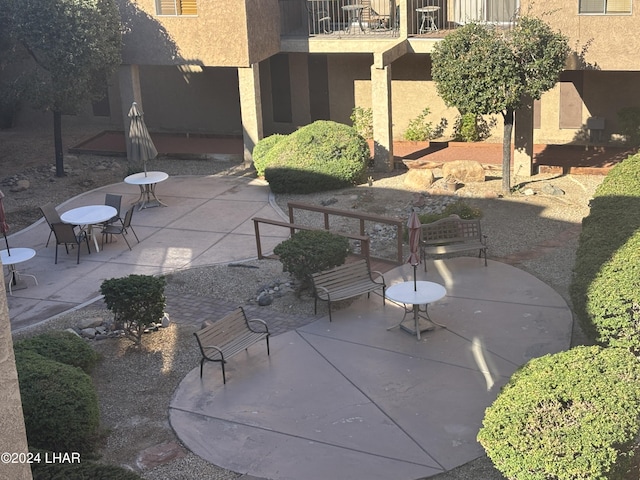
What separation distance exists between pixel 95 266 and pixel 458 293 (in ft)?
24.0

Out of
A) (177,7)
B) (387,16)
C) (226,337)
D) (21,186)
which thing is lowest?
(226,337)

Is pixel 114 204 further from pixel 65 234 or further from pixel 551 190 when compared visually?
pixel 551 190

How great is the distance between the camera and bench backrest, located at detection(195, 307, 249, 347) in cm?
1258

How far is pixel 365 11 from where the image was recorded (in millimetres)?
25219

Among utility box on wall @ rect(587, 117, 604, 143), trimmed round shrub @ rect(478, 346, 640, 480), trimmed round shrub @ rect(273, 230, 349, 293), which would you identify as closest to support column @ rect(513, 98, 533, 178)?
utility box on wall @ rect(587, 117, 604, 143)

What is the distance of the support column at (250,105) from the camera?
24.0 meters

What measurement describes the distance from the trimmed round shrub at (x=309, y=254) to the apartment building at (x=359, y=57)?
8.59 meters

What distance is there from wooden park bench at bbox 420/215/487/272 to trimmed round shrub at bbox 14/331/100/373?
21.2ft

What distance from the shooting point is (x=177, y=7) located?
23859 mm

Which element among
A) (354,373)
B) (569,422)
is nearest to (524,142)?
(354,373)

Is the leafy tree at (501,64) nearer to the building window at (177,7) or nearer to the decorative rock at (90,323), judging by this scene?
the building window at (177,7)

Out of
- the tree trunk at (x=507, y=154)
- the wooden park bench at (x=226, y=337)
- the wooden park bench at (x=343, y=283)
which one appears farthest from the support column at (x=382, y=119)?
the wooden park bench at (x=226, y=337)

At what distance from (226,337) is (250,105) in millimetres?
12398

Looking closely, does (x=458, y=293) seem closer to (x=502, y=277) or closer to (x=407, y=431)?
(x=502, y=277)
